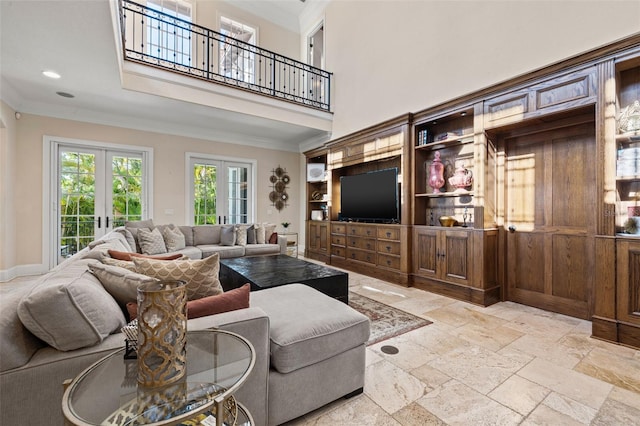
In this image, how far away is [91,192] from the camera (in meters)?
5.05

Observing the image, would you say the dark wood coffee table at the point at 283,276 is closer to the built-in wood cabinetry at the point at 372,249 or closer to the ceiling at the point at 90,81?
the built-in wood cabinetry at the point at 372,249

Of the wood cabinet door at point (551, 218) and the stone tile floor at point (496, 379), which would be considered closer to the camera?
the stone tile floor at point (496, 379)

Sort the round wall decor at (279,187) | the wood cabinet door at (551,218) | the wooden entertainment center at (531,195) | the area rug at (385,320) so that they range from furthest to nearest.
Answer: the round wall decor at (279,187) < the wood cabinet door at (551,218) < the area rug at (385,320) < the wooden entertainment center at (531,195)

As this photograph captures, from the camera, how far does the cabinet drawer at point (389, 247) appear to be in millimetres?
4340

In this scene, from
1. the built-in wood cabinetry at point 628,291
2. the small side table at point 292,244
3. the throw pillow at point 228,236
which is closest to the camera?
the built-in wood cabinetry at point 628,291

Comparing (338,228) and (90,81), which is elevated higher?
(90,81)

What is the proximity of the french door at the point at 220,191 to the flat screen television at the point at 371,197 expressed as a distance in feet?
8.23

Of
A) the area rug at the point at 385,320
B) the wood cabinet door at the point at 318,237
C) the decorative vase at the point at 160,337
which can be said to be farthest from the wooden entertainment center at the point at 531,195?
the decorative vase at the point at 160,337

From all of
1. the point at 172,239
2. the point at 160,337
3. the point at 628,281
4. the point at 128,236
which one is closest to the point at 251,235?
the point at 172,239

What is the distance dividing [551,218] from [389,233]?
78.7 inches

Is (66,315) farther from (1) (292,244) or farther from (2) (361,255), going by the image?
(1) (292,244)

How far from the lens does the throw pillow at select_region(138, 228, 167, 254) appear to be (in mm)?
4285

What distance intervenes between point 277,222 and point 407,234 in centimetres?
383

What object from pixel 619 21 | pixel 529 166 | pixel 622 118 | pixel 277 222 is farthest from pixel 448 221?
pixel 277 222
